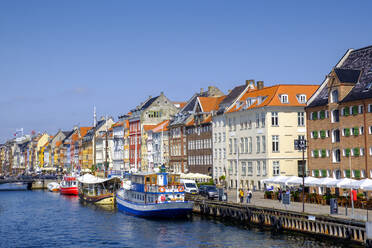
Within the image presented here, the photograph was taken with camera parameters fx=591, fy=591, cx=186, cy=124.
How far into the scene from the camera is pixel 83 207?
92250 mm

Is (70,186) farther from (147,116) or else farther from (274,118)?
(274,118)

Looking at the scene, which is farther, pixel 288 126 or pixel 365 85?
pixel 288 126

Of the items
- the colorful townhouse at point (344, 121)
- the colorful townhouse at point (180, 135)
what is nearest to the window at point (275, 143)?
the colorful townhouse at point (344, 121)

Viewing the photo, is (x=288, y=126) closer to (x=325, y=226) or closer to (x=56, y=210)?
(x=56, y=210)

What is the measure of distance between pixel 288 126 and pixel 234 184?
630 inches

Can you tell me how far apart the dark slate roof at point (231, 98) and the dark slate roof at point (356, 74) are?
27.4 meters

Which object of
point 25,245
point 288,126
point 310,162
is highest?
point 288,126

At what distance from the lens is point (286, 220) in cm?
5416

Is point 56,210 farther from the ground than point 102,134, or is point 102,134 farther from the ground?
point 102,134

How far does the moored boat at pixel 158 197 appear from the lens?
66562 millimetres

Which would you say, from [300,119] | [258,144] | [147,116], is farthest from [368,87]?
[147,116]

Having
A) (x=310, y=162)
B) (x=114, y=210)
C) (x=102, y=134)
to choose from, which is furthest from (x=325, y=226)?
(x=102, y=134)

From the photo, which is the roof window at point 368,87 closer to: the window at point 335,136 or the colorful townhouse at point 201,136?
the window at point 335,136

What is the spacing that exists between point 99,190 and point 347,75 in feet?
161
